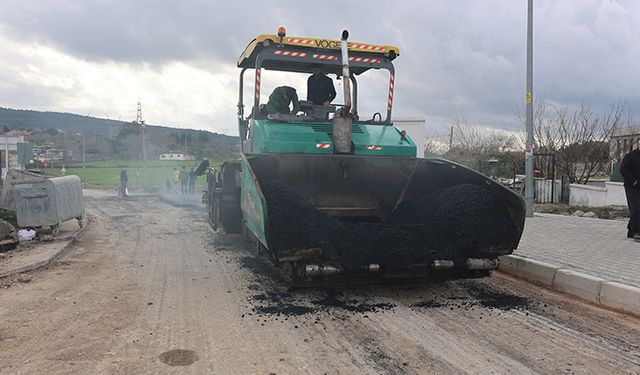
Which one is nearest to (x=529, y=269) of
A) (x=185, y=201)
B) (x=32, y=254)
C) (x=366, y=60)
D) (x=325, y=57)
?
(x=366, y=60)

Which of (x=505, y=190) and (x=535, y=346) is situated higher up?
(x=505, y=190)

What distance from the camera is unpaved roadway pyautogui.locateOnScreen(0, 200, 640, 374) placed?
11.3 ft

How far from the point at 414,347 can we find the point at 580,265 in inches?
134

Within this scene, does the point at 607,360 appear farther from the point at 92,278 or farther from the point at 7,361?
the point at 92,278

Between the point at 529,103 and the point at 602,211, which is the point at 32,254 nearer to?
the point at 529,103

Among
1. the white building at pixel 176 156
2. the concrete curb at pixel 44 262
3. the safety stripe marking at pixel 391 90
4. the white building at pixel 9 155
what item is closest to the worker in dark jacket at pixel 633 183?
the safety stripe marking at pixel 391 90

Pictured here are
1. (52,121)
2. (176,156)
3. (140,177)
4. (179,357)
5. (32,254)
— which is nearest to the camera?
(179,357)

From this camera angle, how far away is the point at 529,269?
20.4 ft

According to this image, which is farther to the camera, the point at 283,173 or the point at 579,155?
the point at 579,155

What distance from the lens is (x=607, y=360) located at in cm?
355

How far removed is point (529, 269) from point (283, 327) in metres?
3.60

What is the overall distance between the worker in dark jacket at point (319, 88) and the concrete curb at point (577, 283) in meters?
3.44

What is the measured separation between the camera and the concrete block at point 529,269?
231 inches

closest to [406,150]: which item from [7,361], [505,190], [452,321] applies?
[505,190]
